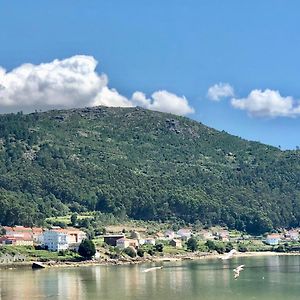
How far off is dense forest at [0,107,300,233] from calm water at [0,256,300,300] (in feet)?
158

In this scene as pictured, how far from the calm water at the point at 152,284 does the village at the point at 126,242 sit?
724 inches

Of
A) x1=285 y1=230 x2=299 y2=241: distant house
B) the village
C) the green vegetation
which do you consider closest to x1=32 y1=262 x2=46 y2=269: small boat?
the green vegetation

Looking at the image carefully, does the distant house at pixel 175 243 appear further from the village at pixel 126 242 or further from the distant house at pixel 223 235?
the distant house at pixel 223 235

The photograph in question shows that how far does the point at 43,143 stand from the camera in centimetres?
17712

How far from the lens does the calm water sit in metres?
52.0

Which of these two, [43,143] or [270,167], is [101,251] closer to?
[43,143]

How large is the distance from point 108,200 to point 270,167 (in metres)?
58.8

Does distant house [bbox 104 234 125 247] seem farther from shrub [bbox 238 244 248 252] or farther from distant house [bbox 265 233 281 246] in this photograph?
distant house [bbox 265 233 281 246]

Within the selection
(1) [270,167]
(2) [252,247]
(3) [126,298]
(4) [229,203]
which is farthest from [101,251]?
(1) [270,167]

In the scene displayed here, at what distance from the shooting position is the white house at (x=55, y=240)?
320 feet

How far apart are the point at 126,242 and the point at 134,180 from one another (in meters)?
56.6

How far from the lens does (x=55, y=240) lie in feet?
328

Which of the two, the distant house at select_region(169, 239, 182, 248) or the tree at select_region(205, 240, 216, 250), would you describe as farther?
the distant house at select_region(169, 239, 182, 248)

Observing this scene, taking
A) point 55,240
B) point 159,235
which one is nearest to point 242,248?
point 159,235
